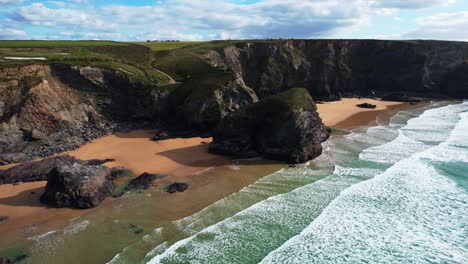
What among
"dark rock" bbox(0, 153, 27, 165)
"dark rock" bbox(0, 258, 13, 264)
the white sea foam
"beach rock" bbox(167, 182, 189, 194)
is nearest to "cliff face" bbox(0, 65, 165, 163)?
"dark rock" bbox(0, 153, 27, 165)

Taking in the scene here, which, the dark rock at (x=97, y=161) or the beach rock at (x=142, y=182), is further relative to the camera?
the dark rock at (x=97, y=161)

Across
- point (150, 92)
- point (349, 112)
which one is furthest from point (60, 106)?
Answer: point (349, 112)

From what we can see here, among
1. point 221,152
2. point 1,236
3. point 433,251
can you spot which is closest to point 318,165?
point 221,152

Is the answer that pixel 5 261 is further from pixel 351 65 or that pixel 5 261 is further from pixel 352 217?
pixel 351 65

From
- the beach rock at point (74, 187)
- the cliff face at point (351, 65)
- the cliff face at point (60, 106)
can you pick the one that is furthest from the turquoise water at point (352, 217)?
the cliff face at point (351, 65)

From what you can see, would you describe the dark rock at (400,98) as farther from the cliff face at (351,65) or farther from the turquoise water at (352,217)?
the turquoise water at (352,217)

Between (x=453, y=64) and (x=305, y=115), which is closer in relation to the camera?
(x=305, y=115)

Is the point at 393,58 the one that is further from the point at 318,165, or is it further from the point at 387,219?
the point at 387,219
